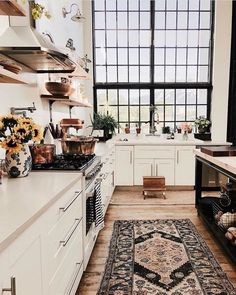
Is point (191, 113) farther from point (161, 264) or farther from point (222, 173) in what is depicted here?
point (161, 264)

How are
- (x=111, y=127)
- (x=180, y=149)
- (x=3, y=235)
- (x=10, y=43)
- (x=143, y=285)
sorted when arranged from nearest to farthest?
(x=3, y=235) < (x=10, y=43) < (x=143, y=285) < (x=180, y=149) < (x=111, y=127)

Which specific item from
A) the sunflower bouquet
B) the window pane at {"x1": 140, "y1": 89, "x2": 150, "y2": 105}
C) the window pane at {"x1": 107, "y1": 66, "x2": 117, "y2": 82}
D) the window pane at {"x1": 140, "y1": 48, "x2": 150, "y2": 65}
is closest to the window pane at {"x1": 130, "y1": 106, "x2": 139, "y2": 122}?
the window pane at {"x1": 140, "y1": 89, "x2": 150, "y2": 105}

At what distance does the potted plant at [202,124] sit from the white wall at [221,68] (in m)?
0.11

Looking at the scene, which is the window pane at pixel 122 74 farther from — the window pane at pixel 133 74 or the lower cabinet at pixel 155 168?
the lower cabinet at pixel 155 168

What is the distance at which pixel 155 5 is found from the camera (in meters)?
5.73

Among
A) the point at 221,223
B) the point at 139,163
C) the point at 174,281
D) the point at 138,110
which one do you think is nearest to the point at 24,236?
the point at 174,281

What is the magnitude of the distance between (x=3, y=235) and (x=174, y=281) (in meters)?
1.78

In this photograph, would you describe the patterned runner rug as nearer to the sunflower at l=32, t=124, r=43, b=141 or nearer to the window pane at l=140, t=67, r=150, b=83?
the sunflower at l=32, t=124, r=43, b=141

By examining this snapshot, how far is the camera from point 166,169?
17.4ft

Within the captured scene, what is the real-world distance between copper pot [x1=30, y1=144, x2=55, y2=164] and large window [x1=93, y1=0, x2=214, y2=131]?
3.50m

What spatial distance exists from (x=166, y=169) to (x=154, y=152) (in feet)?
1.27

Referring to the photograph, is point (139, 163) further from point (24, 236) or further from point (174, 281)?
point (24, 236)

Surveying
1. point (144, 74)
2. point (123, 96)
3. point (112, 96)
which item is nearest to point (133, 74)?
point (144, 74)

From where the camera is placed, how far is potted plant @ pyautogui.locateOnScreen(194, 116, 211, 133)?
5746mm
